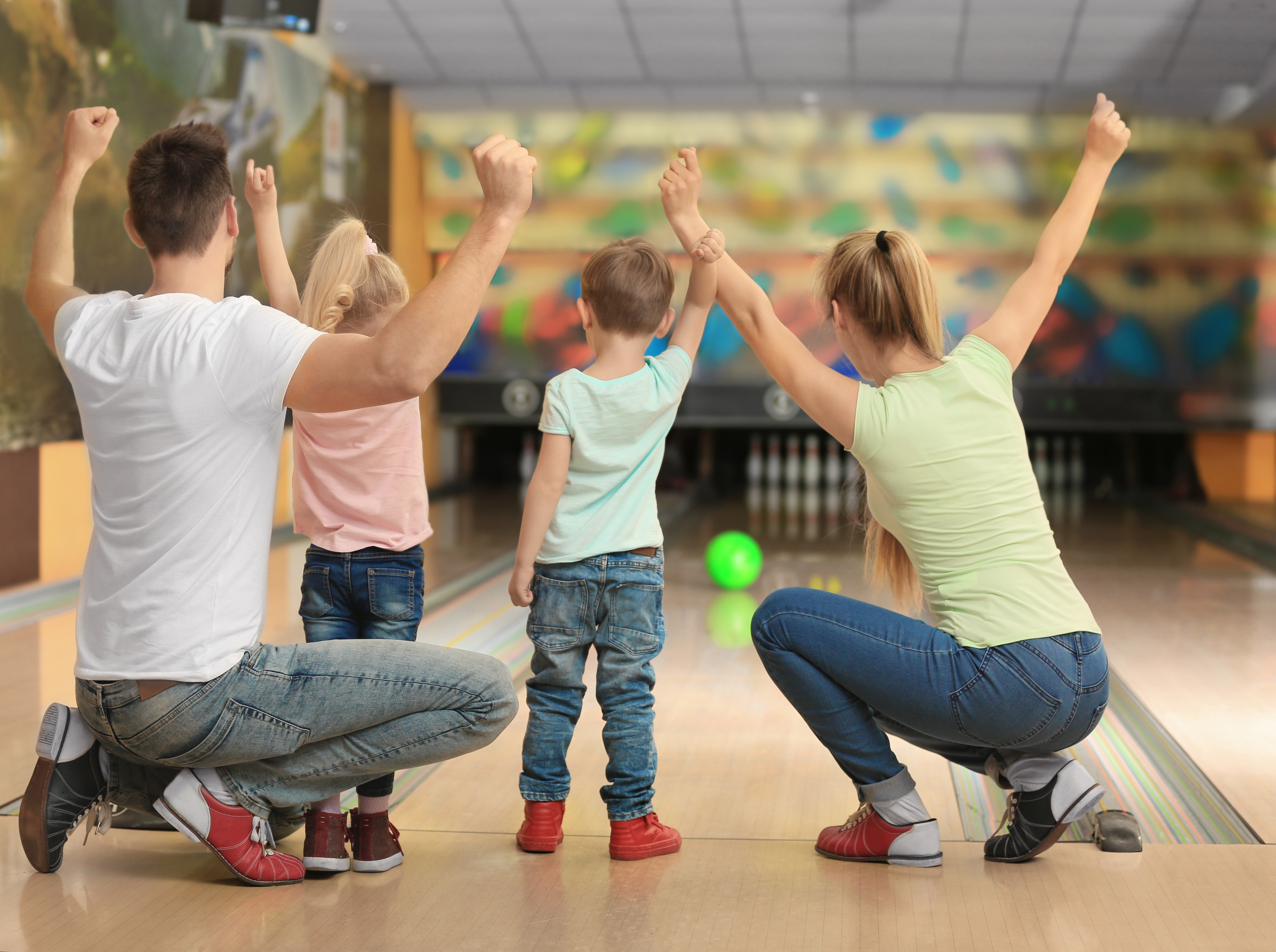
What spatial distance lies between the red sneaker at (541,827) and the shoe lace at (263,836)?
35 cm

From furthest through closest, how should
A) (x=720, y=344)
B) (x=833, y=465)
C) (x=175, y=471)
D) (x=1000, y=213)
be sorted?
(x=833, y=465), (x=720, y=344), (x=1000, y=213), (x=175, y=471)

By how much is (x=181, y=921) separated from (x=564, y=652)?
Answer: 1.97ft

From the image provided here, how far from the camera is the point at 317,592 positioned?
1814 mm

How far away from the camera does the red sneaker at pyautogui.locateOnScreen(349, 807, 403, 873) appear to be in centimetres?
172

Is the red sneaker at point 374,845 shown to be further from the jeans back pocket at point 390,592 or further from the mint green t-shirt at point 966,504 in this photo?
the mint green t-shirt at point 966,504

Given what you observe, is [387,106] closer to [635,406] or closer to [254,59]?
[254,59]

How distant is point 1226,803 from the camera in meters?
2.03

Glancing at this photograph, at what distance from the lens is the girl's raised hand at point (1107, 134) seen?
185 cm

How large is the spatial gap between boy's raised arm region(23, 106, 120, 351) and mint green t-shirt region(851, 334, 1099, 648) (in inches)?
43.7

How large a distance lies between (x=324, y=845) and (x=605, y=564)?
540 millimetres

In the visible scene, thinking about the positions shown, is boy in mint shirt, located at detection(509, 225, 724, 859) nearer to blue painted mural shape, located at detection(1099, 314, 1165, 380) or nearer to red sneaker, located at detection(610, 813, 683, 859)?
red sneaker, located at detection(610, 813, 683, 859)

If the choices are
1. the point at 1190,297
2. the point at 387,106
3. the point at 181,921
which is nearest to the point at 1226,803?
the point at 181,921

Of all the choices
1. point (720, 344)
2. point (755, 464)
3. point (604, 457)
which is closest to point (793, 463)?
point (755, 464)

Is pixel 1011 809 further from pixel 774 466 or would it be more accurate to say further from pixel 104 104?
pixel 774 466
